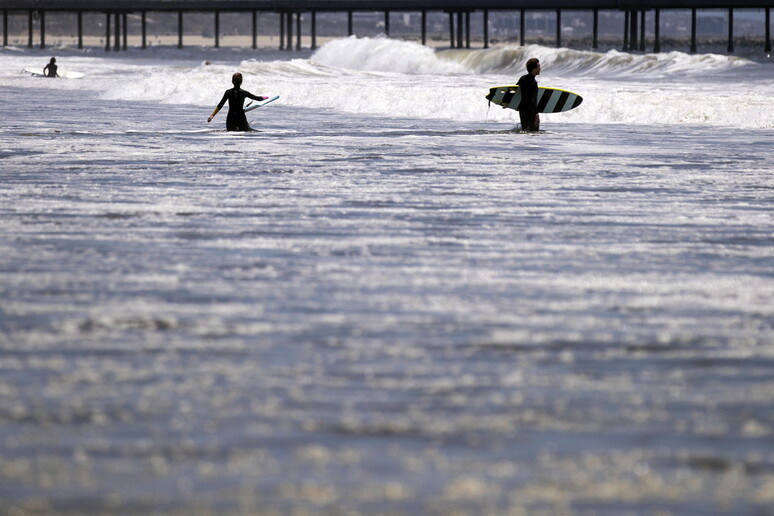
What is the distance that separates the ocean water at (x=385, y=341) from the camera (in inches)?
142

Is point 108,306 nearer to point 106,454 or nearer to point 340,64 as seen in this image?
point 106,454

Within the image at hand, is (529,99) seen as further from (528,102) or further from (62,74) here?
(62,74)

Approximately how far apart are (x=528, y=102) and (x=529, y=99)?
0.07m

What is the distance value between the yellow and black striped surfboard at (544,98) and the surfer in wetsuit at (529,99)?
725mm

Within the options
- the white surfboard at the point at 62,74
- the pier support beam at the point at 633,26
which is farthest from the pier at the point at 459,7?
the white surfboard at the point at 62,74

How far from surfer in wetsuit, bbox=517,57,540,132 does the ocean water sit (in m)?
6.08

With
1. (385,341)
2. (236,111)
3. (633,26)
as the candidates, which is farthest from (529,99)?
(633,26)

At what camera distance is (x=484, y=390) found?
4559 mm

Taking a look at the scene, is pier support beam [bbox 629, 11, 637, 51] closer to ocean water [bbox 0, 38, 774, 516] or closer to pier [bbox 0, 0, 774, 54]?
pier [bbox 0, 0, 774, 54]

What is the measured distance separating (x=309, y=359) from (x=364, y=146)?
11.9 m

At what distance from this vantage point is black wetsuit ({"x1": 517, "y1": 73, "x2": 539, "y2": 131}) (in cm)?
1920

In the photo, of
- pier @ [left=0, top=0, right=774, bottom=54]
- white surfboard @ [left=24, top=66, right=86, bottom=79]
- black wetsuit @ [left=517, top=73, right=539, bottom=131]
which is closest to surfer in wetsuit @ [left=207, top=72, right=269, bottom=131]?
black wetsuit @ [left=517, top=73, right=539, bottom=131]

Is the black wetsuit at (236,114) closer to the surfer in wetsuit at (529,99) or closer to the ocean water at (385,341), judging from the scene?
Answer: the surfer in wetsuit at (529,99)

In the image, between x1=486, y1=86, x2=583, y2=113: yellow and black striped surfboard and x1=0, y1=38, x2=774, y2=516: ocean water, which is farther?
x1=486, y1=86, x2=583, y2=113: yellow and black striped surfboard
